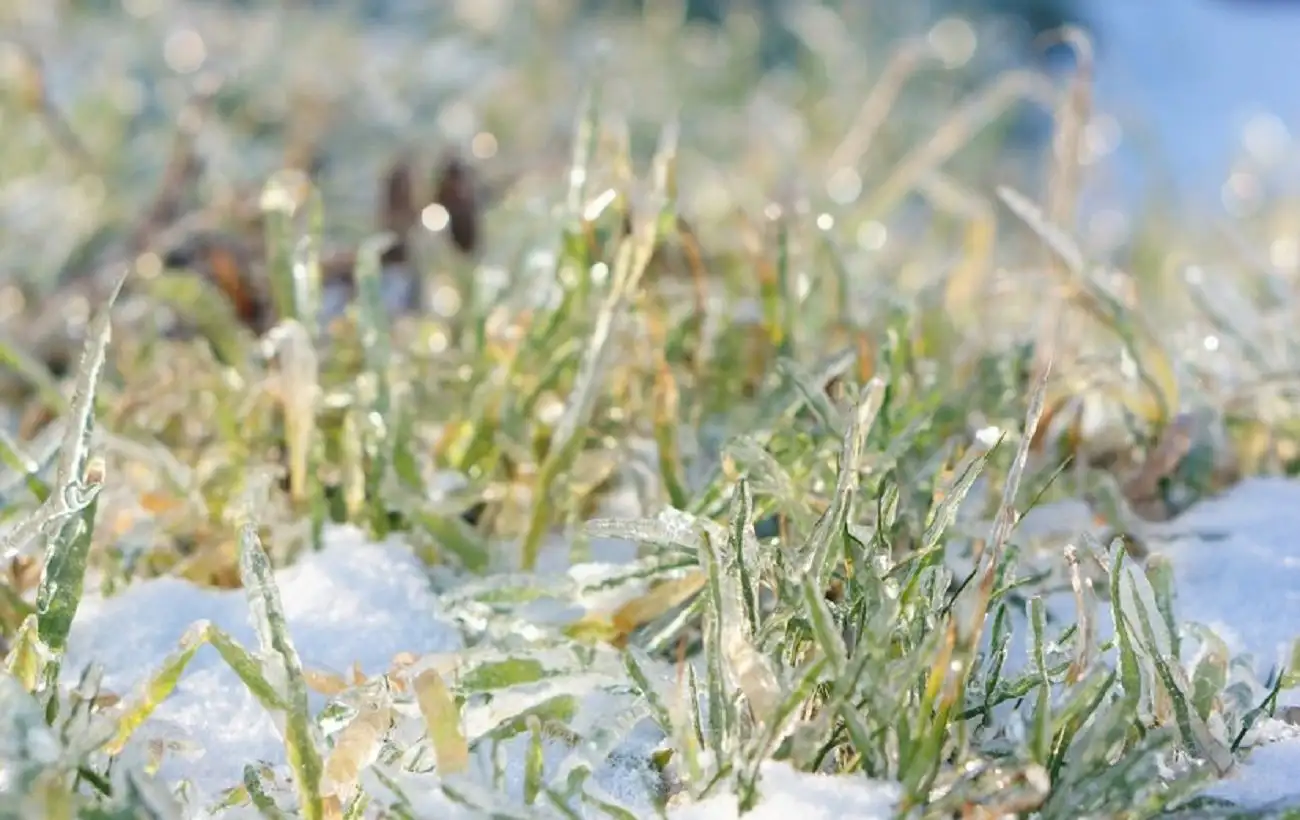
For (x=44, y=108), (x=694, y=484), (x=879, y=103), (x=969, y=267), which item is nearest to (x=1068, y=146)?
(x=969, y=267)

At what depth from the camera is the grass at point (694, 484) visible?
73 cm

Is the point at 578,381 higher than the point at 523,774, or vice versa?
the point at 578,381

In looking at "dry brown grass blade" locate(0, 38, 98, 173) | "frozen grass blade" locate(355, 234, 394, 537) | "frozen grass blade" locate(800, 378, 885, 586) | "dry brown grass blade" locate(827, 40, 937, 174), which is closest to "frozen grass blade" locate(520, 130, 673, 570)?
"frozen grass blade" locate(355, 234, 394, 537)

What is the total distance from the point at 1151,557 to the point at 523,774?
0.50 m

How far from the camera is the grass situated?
735 mm

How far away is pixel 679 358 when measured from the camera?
1353mm

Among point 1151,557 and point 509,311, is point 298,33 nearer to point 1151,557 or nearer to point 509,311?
point 509,311

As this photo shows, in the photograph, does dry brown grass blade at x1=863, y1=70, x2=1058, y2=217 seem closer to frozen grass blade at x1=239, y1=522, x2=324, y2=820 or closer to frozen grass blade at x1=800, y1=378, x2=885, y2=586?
frozen grass blade at x1=800, y1=378, x2=885, y2=586

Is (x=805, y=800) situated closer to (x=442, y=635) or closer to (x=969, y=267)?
(x=442, y=635)

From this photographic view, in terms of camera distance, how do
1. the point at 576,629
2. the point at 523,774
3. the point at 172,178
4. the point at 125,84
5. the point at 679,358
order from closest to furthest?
the point at 523,774, the point at 576,629, the point at 679,358, the point at 172,178, the point at 125,84

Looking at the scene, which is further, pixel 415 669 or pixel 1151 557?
pixel 1151 557

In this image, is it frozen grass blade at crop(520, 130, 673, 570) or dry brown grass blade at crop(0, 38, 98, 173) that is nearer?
frozen grass blade at crop(520, 130, 673, 570)

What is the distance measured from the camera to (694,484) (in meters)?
1.16

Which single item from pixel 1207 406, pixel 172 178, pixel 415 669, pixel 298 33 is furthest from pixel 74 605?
pixel 298 33
